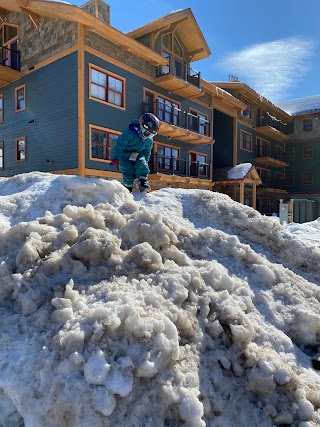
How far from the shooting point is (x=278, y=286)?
3.07 m

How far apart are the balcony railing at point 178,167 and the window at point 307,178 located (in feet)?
52.7

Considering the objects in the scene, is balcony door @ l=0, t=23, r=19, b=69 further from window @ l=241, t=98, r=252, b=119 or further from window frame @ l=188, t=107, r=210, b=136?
window @ l=241, t=98, r=252, b=119

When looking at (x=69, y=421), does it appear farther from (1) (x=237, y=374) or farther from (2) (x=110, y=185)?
(2) (x=110, y=185)

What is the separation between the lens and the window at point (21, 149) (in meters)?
15.2

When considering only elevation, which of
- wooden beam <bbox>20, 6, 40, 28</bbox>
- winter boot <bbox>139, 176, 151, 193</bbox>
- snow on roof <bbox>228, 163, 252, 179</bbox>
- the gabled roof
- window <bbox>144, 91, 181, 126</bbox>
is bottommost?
winter boot <bbox>139, 176, 151, 193</bbox>

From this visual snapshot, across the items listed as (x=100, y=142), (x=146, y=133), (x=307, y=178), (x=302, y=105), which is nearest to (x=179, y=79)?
(x=100, y=142)

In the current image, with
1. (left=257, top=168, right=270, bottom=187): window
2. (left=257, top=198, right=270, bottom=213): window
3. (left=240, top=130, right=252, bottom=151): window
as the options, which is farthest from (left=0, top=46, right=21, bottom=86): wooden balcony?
(left=257, top=198, right=270, bottom=213): window

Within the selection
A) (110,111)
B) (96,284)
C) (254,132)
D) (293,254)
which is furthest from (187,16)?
(96,284)

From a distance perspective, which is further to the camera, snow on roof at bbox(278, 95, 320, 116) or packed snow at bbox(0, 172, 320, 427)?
snow on roof at bbox(278, 95, 320, 116)

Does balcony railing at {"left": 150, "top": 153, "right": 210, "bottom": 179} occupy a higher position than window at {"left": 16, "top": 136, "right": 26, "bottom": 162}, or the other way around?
window at {"left": 16, "top": 136, "right": 26, "bottom": 162}

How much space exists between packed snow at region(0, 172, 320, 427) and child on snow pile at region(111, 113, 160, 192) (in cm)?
178

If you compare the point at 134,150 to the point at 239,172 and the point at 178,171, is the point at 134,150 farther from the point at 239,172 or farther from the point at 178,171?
the point at 239,172

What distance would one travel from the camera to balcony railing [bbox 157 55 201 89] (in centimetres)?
1641

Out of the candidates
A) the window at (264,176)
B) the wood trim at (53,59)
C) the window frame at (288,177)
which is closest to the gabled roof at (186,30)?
the wood trim at (53,59)
